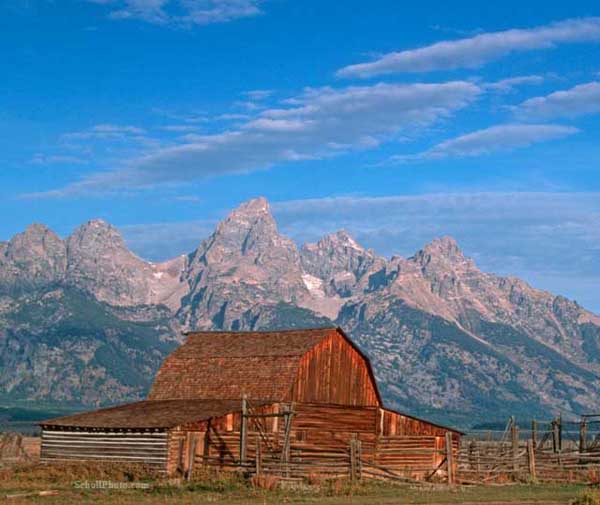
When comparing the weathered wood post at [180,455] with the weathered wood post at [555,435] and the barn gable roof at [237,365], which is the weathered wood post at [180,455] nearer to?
the barn gable roof at [237,365]

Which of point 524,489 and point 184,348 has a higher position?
point 184,348

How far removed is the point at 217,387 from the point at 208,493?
21.4 metres

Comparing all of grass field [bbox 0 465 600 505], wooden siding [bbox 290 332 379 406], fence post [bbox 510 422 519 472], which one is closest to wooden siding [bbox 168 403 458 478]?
wooden siding [bbox 290 332 379 406]

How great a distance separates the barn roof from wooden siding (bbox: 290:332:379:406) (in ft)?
13.7

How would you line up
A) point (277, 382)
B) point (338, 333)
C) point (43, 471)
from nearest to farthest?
1. point (43, 471)
2. point (277, 382)
3. point (338, 333)

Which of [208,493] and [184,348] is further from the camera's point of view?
[184,348]

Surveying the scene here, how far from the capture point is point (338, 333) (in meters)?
63.2

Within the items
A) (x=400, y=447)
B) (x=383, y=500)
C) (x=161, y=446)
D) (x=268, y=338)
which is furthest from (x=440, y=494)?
(x=268, y=338)

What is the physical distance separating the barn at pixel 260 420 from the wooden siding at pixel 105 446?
54 mm

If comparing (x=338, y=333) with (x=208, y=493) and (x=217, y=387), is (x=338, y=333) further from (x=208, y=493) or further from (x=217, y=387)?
(x=208, y=493)

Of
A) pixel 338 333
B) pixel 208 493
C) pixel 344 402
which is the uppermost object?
pixel 338 333

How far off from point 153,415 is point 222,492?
1544 cm

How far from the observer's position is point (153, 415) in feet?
181

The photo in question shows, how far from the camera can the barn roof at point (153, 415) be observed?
5284 cm
